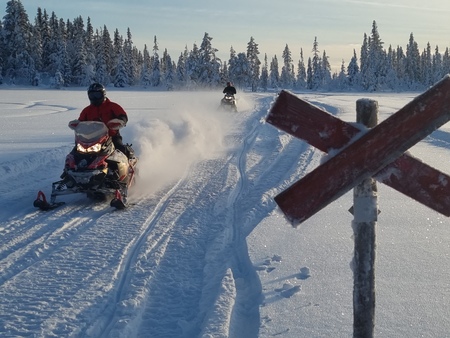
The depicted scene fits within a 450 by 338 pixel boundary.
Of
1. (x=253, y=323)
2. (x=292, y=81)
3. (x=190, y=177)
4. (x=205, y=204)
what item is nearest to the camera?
(x=253, y=323)

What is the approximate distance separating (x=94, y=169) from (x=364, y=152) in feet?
19.4

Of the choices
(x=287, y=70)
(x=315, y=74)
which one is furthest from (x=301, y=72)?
(x=315, y=74)

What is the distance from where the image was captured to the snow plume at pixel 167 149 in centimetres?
943

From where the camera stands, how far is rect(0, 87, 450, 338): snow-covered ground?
3623 millimetres

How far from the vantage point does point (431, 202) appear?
1999mm

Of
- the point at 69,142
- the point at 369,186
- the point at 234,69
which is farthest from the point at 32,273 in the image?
Result: the point at 234,69

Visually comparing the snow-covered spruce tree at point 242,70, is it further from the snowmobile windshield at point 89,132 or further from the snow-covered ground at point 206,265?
the snowmobile windshield at point 89,132

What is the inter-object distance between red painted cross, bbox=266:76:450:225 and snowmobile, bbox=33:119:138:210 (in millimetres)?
5330

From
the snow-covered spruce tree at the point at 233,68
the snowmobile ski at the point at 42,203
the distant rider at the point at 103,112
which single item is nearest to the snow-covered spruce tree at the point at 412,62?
the snow-covered spruce tree at the point at 233,68

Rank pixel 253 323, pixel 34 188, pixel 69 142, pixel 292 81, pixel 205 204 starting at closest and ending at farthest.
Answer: pixel 253 323, pixel 205 204, pixel 34 188, pixel 69 142, pixel 292 81

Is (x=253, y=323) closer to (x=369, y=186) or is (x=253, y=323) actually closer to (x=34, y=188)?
(x=369, y=186)

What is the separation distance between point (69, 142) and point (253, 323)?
36.8 ft

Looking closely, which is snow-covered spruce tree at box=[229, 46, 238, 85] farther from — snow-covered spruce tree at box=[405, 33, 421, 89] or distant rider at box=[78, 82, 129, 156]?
distant rider at box=[78, 82, 129, 156]

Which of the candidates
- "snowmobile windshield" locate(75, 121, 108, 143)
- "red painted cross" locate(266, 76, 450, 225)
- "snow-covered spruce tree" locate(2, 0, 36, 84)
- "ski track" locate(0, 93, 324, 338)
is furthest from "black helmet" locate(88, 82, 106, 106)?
"snow-covered spruce tree" locate(2, 0, 36, 84)
